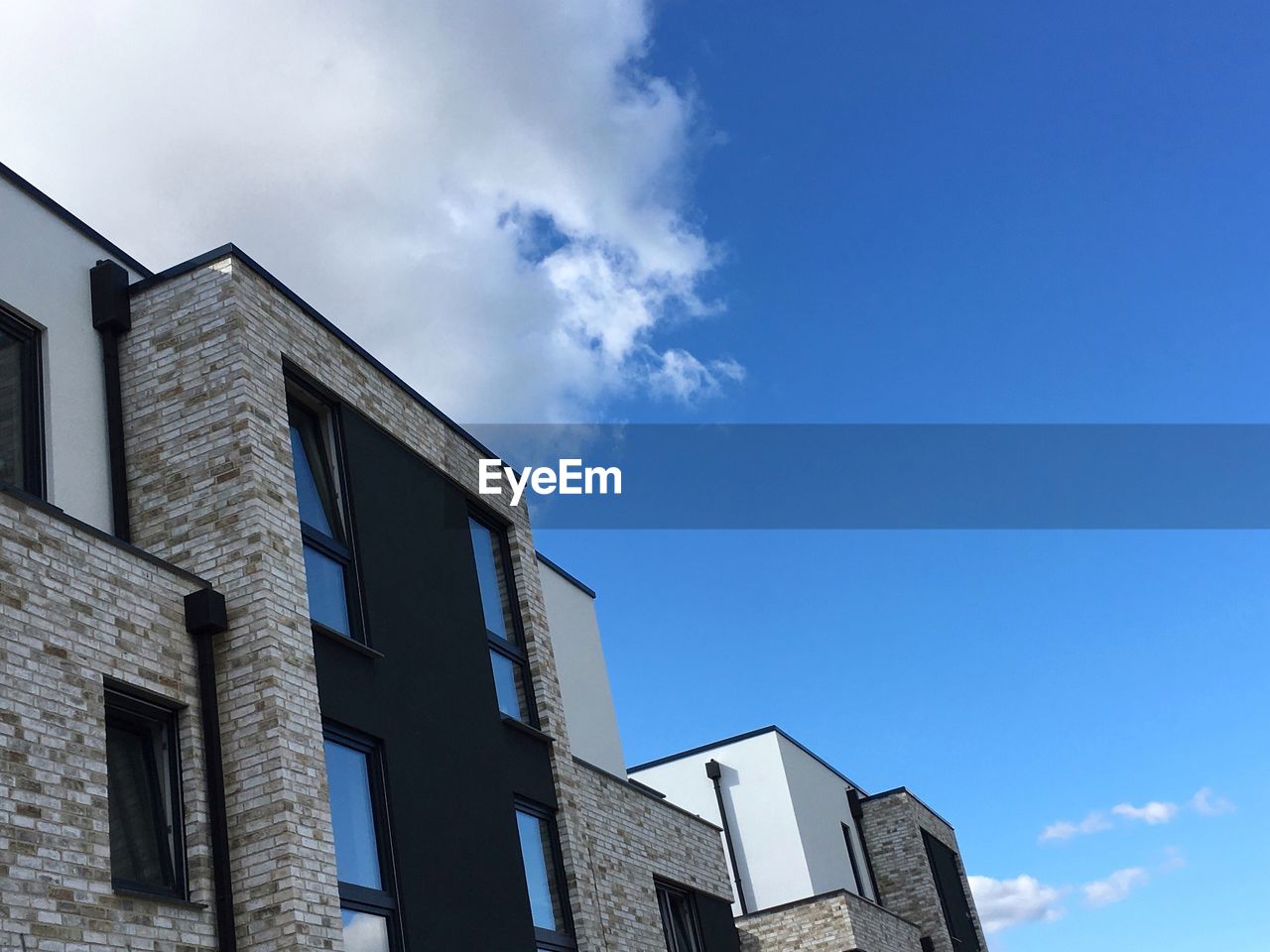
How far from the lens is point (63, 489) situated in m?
8.62

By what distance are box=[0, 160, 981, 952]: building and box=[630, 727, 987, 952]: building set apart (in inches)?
222

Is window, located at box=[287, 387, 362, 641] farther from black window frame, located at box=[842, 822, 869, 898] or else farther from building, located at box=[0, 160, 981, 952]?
black window frame, located at box=[842, 822, 869, 898]

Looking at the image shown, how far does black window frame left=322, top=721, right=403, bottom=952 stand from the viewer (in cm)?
855

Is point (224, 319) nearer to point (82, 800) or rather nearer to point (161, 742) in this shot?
point (161, 742)

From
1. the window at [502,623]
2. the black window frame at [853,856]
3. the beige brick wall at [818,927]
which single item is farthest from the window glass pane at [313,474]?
the black window frame at [853,856]

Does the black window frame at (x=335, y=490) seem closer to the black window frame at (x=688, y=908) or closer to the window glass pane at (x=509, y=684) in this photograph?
the window glass pane at (x=509, y=684)

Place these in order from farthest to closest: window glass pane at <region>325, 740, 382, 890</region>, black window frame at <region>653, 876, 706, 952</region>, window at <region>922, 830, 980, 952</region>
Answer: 1. window at <region>922, 830, 980, 952</region>
2. black window frame at <region>653, 876, 706, 952</region>
3. window glass pane at <region>325, 740, 382, 890</region>

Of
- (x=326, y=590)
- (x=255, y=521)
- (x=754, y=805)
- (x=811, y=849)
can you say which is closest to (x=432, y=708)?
(x=326, y=590)

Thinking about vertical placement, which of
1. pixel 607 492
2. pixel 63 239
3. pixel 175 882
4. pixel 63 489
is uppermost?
pixel 63 239

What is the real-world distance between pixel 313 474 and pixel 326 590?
0.99 meters

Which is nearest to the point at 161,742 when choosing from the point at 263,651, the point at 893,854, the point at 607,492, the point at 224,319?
the point at 263,651

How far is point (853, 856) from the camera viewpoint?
2241 centimetres

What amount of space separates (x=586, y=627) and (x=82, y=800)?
10.6m

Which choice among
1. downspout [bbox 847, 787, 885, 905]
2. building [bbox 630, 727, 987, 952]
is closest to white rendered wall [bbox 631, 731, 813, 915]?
building [bbox 630, 727, 987, 952]
